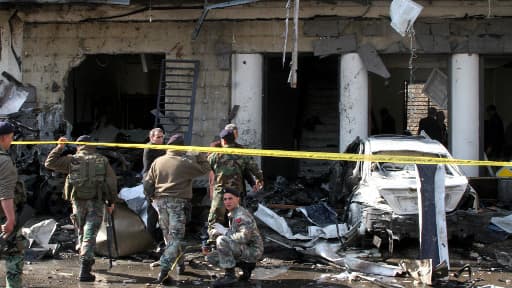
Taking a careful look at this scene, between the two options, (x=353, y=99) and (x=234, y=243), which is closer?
(x=234, y=243)

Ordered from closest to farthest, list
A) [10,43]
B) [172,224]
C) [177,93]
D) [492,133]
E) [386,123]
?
[172,224], [177,93], [10,43], [492,133], [386,123]

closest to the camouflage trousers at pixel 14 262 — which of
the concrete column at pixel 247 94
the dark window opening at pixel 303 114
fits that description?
the concrete column at pixel 247 94

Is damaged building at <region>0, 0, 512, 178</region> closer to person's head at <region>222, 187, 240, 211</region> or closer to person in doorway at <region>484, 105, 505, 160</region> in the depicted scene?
person in doorway at <region>484, 105, 505, 160</region>

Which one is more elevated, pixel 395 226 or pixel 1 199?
pixel 1 199

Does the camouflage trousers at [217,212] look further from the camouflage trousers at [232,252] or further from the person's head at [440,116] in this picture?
the person's head at [440,116]

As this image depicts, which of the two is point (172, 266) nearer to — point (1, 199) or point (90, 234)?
point (90, 234)

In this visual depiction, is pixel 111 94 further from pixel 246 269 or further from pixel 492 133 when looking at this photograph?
pixel 246 269

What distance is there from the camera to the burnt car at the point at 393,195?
321 inches

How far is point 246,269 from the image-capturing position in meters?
7.23

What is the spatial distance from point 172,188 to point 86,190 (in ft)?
3.18

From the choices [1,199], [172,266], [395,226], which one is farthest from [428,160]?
[1,199]

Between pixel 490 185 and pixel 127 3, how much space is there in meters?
7.54

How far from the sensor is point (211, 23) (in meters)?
12.8

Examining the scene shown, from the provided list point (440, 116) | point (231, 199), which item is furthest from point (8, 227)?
point (440, 116)
